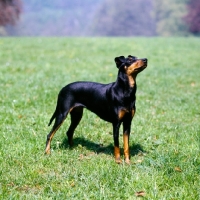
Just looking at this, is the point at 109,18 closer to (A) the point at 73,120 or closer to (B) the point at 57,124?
(A) the point at 73,120

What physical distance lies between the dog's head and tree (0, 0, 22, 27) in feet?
141

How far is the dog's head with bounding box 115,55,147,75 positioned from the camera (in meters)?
4.68

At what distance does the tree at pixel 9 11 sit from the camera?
45.2m

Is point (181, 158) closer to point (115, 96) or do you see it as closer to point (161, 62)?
point (115, 96)

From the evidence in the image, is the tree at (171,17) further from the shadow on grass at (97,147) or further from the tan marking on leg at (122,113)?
the tan marking on leg at (122,113)

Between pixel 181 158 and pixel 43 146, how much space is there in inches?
83.9

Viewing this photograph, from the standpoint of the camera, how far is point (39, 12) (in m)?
175

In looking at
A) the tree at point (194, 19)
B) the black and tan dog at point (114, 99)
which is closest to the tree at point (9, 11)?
the tree at point (194, 19)

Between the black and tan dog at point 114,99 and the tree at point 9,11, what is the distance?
139 feet

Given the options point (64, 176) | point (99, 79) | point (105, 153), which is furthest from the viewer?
→ point (99, 79)

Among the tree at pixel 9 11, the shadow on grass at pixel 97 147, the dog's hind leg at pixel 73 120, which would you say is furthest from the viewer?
the tree at pixel 9 11

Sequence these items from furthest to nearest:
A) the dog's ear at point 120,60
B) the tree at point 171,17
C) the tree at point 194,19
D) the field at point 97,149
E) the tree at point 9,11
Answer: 1. the tree at point 171,17
2. the tree at point 194,19
3. the tree at point 9,11
4. the dog's ear at point 120,60
5. the field at point 97,149

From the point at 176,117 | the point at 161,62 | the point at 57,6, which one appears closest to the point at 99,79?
the point at 176,117

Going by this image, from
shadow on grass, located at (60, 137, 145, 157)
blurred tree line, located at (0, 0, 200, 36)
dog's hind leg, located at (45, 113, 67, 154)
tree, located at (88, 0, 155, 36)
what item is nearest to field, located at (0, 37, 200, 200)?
shadow on grass, located at (60, 137, 145, 157)
